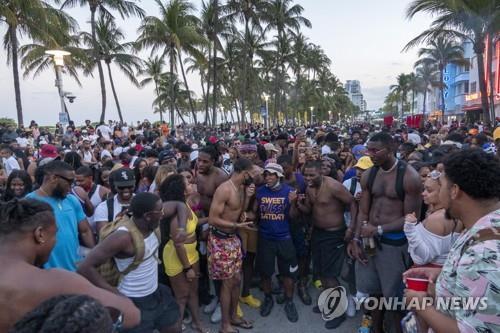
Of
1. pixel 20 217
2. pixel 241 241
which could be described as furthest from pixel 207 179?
pixel 20 217

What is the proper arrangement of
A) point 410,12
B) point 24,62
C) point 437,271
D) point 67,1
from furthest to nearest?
point 24,62, point 67,1, point 410,12, point 437,271

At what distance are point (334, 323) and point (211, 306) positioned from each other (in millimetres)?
1615

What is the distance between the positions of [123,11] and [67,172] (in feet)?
71.4

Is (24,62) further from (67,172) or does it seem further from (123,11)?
(67,172)

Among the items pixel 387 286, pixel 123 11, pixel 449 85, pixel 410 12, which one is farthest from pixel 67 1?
pixel 449 85

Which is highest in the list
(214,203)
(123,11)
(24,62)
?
(123,11)

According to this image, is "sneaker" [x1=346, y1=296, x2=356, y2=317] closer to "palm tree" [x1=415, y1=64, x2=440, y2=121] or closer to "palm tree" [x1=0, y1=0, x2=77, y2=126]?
"palm tree" [x1=0, y1=0, x2=77, y2=126]

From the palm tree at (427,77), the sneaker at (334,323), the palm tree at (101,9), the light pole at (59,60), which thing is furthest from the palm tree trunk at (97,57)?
the palm tree at (427,77)

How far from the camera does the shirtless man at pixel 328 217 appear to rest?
452cm

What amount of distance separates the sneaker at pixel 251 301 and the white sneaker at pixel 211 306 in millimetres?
360

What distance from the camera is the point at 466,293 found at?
61.8 inches

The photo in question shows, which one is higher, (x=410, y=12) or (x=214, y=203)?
(x=410, y=12)

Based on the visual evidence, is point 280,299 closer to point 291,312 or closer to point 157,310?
point 291,312

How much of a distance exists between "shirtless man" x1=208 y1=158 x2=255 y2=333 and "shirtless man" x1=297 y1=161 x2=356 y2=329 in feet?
2.94
